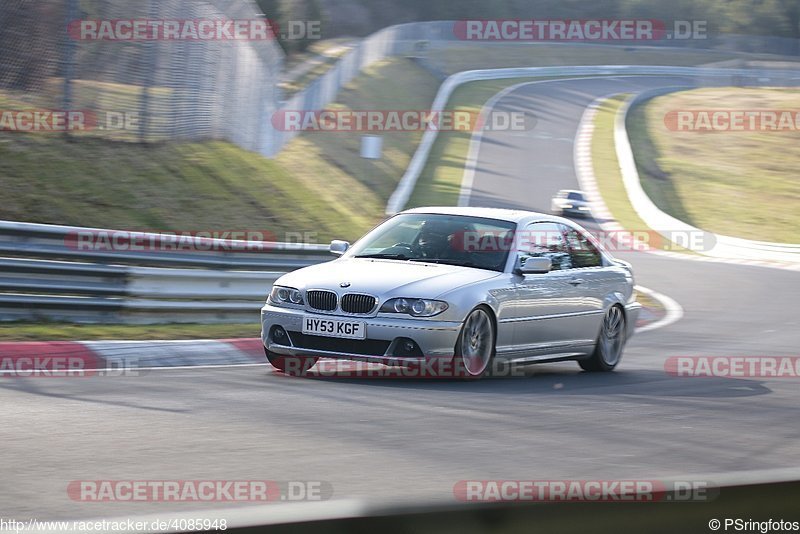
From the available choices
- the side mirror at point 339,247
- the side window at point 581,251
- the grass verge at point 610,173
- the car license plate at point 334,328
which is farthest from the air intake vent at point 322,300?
the grass verge at point 610,173

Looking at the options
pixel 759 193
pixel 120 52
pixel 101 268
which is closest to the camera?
pixel 101 268

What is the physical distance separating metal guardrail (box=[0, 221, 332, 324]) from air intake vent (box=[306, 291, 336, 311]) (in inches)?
127

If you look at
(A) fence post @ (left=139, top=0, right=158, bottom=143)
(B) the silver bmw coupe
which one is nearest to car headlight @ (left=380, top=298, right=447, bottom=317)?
(B) the silver bmw coupe

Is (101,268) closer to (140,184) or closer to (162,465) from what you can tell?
(140,184)

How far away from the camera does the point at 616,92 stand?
Answer: 2889 inches

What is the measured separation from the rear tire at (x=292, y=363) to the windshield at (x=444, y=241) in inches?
41.0

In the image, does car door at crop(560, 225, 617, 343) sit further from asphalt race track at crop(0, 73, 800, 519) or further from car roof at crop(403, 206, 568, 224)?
car roof at crop(403, 206, 568, 224)

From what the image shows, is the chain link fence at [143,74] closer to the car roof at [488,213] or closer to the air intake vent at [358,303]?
the car roof at [488,213]

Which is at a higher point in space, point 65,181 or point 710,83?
point 710,83

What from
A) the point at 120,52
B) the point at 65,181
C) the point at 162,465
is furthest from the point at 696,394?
the point at 120,52

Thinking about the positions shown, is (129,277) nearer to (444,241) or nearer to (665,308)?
(444,241)

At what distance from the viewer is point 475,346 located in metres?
9.80

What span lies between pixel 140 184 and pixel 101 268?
211 inches

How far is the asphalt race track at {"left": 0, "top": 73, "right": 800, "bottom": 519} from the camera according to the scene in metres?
5.67
